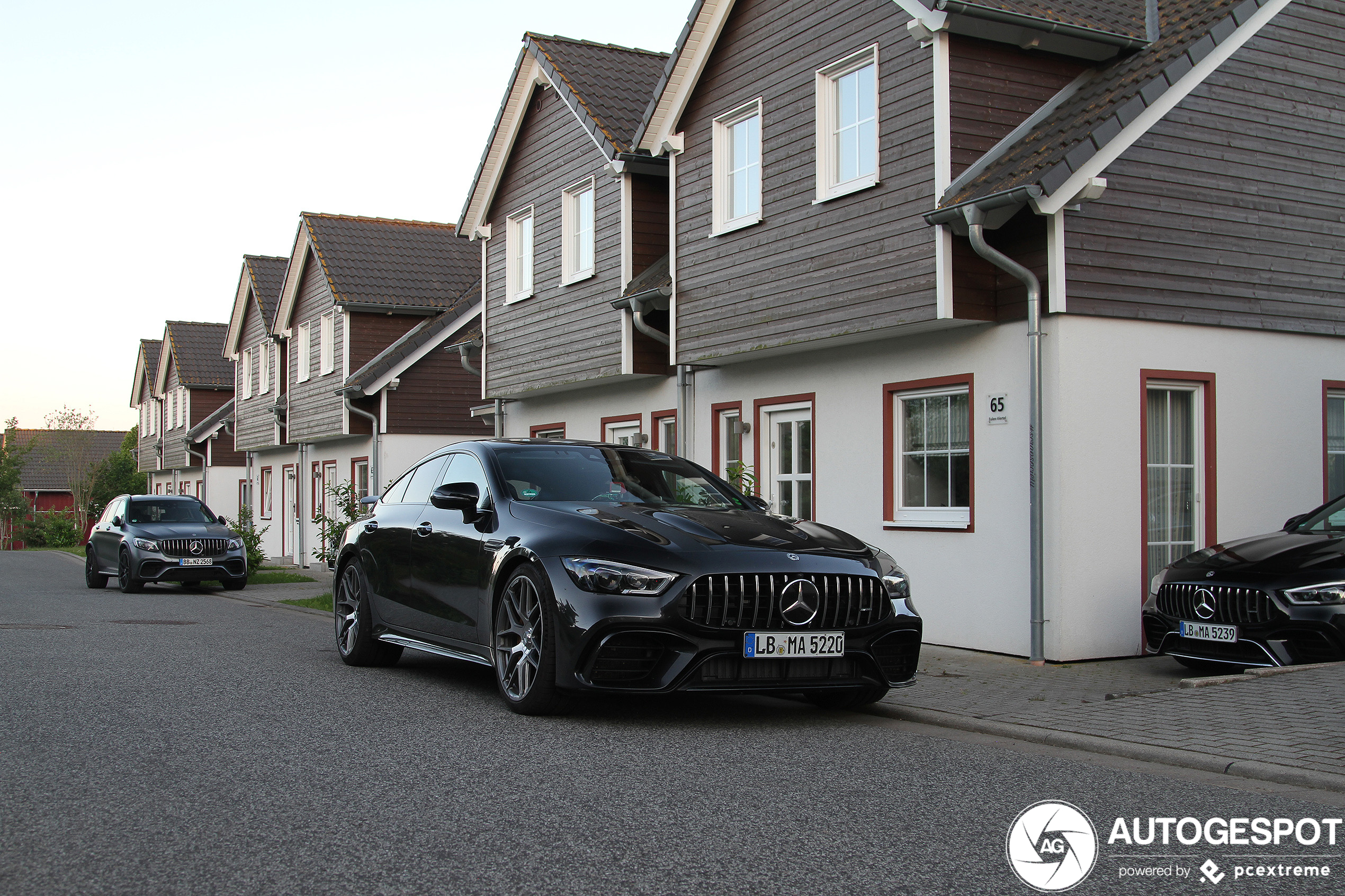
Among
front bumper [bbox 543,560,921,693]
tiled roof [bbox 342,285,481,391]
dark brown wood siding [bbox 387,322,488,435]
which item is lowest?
front bumper [bbox 543,560,921,693]

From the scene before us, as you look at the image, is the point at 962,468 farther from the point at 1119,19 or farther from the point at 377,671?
the point at 377,671

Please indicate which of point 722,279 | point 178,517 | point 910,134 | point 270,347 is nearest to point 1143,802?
point 910,134

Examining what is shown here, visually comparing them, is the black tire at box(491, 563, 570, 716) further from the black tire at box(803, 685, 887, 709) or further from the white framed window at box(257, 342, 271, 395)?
the white framed window at box(257, 342, 271, 395)

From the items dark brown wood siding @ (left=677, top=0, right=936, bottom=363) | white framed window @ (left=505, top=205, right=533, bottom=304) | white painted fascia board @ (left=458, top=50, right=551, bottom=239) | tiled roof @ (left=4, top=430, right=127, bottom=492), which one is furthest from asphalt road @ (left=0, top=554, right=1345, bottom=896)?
tiled roof @ (left=4, top=430, right=127, bottom=492)

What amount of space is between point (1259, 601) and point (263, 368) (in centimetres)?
3173

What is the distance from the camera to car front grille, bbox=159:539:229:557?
70.4 feet

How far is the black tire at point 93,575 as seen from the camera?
23094mm

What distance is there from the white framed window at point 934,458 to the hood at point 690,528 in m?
4.20

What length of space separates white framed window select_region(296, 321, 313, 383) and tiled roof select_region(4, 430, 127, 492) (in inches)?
1897

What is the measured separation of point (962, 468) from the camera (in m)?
12.1

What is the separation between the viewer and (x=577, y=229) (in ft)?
63.7

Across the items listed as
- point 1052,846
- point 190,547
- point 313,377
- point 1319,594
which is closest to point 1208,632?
point 1319,594

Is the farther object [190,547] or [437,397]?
[437,397]

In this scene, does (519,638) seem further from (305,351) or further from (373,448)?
(305,351)
